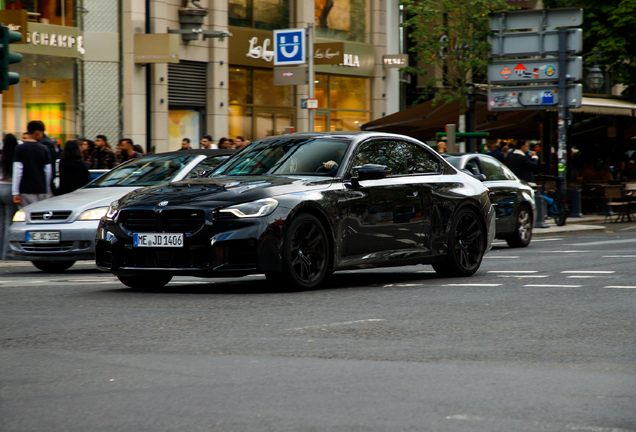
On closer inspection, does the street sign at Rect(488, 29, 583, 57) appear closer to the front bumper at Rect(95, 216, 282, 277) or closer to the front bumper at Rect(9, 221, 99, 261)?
the front bumper at Rect(9, 221, 99, 261)

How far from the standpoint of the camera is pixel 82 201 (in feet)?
41.0

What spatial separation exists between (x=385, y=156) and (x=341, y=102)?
25.4 meters

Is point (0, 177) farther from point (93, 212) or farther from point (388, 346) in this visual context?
point (388, 346)

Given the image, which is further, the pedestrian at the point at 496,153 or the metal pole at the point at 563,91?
the metal pole at the point at 563,91

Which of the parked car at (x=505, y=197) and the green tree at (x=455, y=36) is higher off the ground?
the green tree at (x=455, y=36)

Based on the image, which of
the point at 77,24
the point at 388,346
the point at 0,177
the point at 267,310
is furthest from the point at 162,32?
the point at 388,346

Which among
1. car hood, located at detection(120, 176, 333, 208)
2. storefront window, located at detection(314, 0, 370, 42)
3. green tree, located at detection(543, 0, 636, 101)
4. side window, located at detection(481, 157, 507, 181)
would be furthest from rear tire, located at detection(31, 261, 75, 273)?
green tree, located at detection(543, 0, 636, 101)

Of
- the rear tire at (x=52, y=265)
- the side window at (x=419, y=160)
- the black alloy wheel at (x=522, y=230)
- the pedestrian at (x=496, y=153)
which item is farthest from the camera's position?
the pedestrian at (x=496, y=153)

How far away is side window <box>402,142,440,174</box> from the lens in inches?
421

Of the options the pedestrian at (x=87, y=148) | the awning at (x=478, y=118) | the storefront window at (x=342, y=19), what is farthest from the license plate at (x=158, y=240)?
the storefront window at (x=342, y=19)

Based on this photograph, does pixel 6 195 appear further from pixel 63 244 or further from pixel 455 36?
pixel 455 36

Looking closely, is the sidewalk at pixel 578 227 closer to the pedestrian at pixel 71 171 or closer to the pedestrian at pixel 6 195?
the pedestrian at pixel 71 171

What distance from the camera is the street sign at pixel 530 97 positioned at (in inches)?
972

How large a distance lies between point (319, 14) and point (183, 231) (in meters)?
26.2
